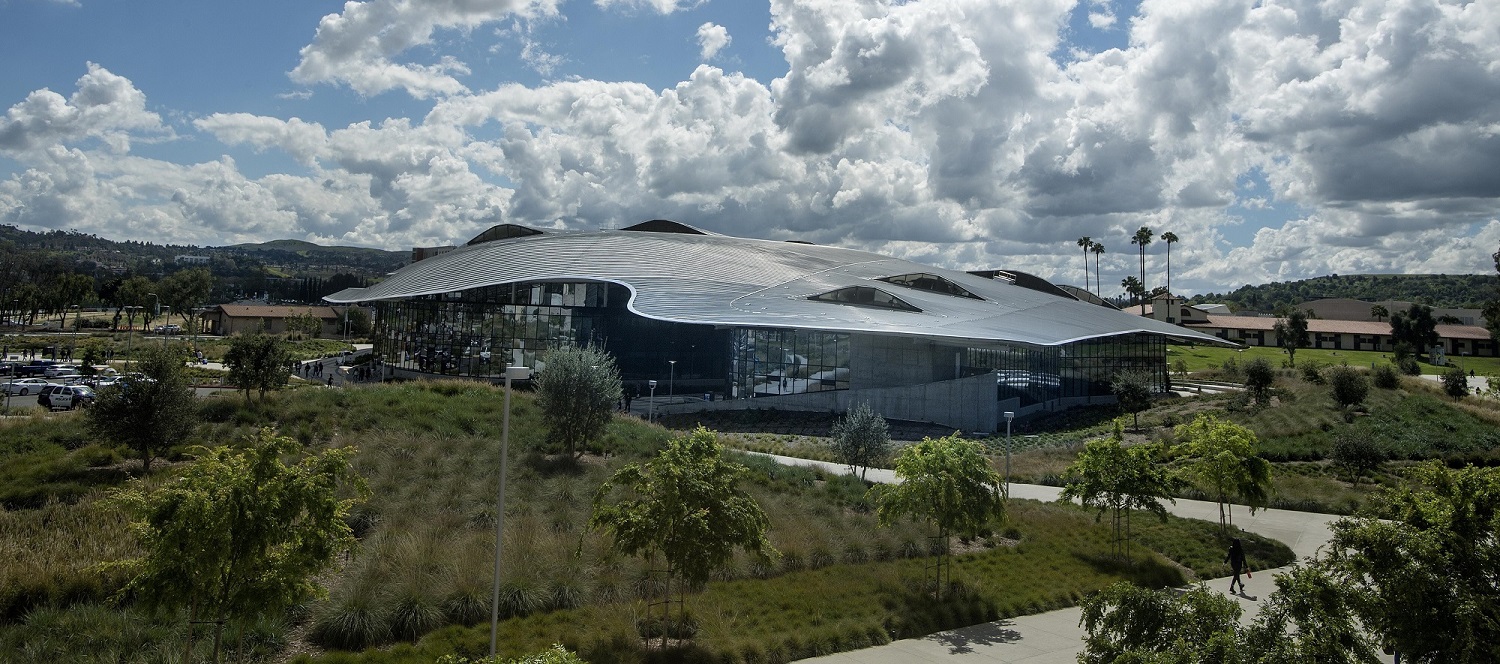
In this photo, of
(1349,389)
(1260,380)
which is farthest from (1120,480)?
(1260,380)

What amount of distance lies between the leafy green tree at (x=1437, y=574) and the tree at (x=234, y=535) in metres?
10.6

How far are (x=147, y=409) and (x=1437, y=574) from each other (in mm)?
23040

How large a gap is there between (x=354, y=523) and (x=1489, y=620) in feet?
54.0

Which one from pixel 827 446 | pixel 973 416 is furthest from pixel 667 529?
pixel 973 416

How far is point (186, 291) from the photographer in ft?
333

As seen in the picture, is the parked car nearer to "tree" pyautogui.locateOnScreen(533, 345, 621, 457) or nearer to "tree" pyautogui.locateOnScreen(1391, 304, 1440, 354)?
"tree" pyautogui.locateOnScreen(533, 345, 621, 457)

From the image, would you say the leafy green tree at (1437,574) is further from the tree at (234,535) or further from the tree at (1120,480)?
the tree at (234,535)

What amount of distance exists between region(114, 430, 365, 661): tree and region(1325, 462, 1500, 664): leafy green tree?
10.6 m

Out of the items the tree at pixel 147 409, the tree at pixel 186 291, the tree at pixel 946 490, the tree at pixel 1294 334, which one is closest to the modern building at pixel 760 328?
the tree at pixel 147 409

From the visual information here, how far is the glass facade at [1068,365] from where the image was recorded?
143ft

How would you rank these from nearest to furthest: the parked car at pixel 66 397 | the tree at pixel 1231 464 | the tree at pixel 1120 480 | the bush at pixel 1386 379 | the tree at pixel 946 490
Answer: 1. the tree at pixel 946 490
2. the tree at pixel 1120 480
3. the tree at pixel 1231 464
4. the parked car at pixel 66 397
5. the bush at pixel 1386 379

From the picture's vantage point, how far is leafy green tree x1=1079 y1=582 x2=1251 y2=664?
6163 millimetres

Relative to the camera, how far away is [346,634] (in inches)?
420

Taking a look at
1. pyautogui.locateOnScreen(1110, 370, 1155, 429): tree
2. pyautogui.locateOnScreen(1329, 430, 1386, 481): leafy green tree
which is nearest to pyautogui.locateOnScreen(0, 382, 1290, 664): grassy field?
pyautogui.locateOnScreen(1329, 430, 1386, 481): leafy green tree
